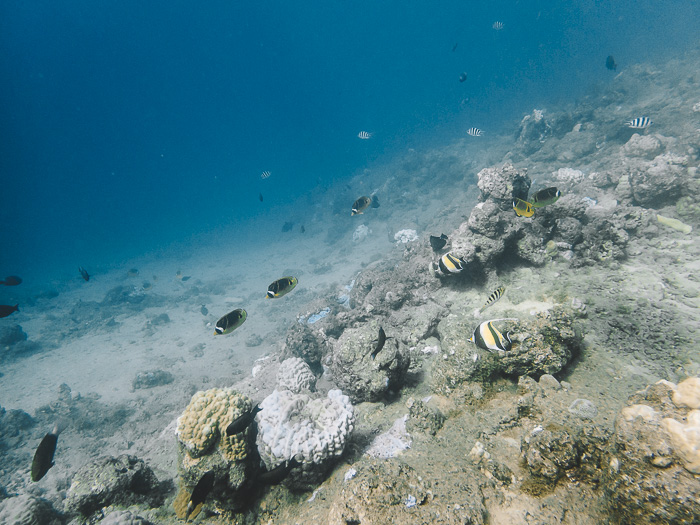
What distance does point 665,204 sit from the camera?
20.3ft

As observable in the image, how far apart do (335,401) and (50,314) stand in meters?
27.9

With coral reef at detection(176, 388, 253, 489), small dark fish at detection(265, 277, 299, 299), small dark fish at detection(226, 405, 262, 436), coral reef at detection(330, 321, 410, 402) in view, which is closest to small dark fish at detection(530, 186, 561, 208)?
coral reef at detection(330, 321, 410, 402)

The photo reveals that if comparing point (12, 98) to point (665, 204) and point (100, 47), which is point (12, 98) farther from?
point (665, 204)

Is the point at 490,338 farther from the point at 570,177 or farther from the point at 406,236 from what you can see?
the point at 406,236

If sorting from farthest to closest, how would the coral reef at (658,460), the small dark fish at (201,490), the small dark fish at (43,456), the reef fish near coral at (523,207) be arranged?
1. the reef fish near coral at (523,207)
2. the small dark fish at (43,456)
3. the small dark fish at (201,490)
4. the coral reef at (658,460)

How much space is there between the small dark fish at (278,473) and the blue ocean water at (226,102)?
142 feet

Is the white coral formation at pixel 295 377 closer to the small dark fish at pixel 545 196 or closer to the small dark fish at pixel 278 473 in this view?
the small dark fish at pixel 278 473

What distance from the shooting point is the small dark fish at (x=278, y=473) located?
287 cm

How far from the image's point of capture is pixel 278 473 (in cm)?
293

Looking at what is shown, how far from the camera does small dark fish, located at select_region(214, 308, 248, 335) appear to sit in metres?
4.15

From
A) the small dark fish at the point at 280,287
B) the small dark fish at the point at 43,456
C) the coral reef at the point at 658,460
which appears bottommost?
the coral reef at the point at 658,460

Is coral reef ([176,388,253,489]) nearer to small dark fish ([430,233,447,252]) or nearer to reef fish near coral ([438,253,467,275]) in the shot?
reef fish near coral ([438,253,467,275])

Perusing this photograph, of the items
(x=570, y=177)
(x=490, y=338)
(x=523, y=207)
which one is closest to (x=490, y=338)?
(x=490, y=338)

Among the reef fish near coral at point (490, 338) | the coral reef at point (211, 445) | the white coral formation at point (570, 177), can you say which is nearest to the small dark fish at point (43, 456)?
the coral reef at point (211, 445)
